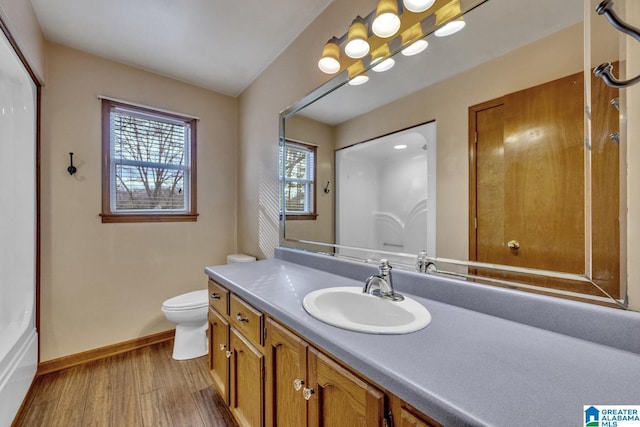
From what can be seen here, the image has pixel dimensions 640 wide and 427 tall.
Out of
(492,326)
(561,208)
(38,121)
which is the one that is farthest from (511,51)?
(38,121)

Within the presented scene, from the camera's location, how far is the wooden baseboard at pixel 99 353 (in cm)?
194

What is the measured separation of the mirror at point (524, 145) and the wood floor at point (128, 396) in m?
1.49

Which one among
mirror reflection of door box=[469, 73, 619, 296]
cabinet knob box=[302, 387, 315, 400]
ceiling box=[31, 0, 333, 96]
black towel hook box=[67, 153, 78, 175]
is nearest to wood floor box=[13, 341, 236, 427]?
cabinet knob box=[302, 387, 315, 400]

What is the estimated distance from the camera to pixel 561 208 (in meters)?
0.82

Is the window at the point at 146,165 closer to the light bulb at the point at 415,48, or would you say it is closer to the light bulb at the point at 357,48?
the light bulb at the point at 357,48

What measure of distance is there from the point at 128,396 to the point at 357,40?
8.26 feet

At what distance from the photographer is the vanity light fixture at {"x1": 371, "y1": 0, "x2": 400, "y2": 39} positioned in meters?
1.19

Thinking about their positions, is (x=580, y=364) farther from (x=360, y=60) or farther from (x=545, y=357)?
(x=360, y=60)

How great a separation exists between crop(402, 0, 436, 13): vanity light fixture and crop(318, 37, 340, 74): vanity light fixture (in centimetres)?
46

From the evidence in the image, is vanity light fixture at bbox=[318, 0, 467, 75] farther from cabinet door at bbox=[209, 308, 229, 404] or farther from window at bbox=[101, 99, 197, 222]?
window at bbox=[101, 99, 197, 222]

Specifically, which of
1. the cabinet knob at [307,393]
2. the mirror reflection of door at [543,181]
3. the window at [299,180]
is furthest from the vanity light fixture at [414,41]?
the cabinet knob at [307,393]

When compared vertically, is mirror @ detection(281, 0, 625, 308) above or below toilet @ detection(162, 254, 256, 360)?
above

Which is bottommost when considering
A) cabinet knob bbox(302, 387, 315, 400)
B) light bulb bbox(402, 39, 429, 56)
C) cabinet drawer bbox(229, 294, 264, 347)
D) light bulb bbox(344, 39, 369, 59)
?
cabinet knob bbox(302, 387, 315, 400)

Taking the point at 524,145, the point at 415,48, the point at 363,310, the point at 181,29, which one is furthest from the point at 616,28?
the point at 181,29
